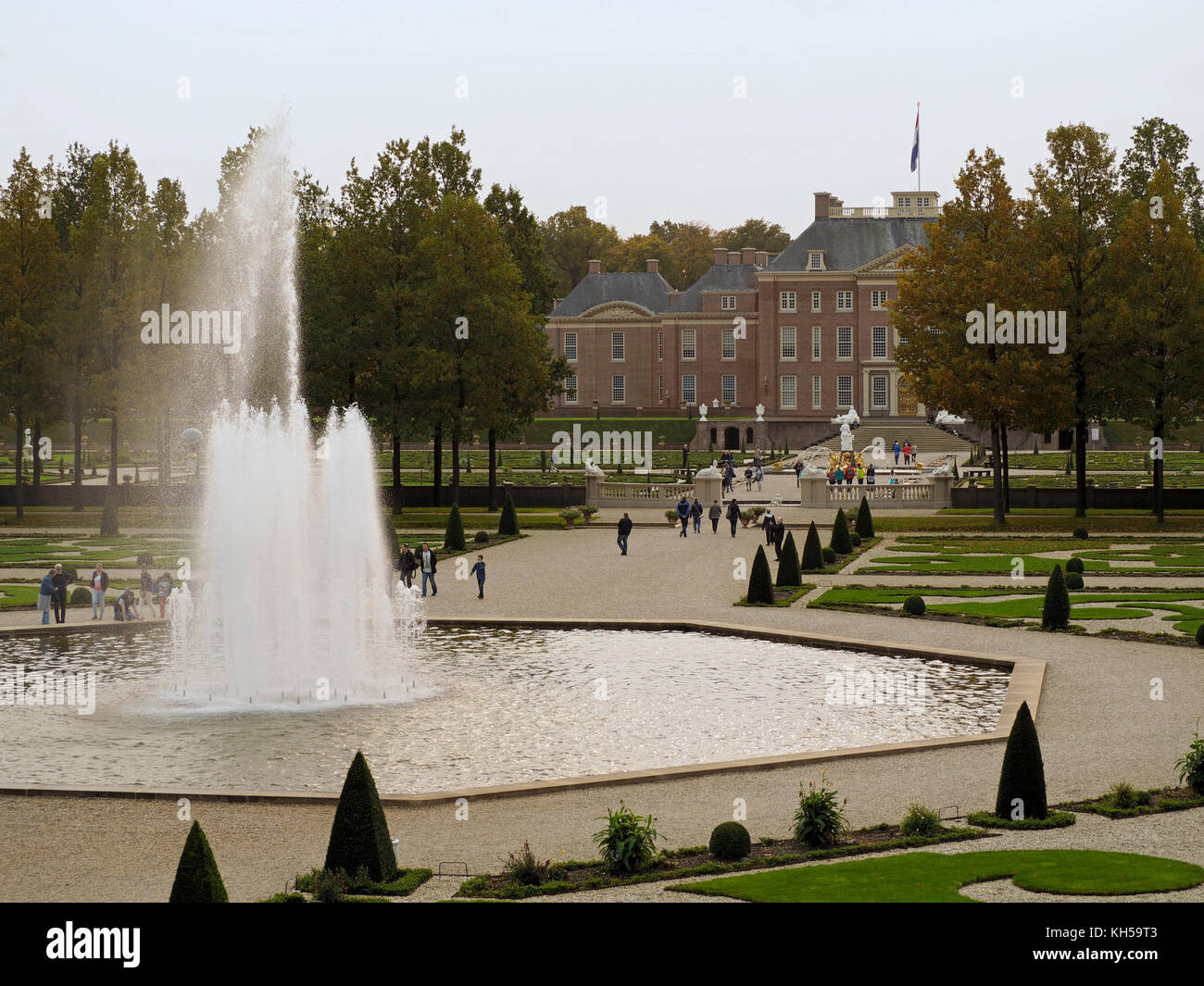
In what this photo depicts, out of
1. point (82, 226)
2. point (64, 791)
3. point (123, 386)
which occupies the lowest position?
point (64, 791)

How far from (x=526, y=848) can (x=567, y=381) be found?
116988mm

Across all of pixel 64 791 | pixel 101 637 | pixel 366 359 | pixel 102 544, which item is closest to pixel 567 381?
pixel 366 359

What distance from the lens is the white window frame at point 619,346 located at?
409 ft

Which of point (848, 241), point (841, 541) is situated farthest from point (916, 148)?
point (841, 541)

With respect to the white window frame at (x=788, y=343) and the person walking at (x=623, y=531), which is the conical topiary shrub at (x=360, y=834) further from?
the white window frame at (x=788, y=343)

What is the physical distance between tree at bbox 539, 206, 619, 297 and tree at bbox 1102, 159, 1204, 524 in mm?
96351

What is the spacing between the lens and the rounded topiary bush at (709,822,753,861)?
46.3ft

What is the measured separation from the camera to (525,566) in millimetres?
40125

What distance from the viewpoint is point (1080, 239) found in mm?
52375

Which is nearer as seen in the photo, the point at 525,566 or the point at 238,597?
the point at 238,597

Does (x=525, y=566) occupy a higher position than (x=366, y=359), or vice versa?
(x=366, y=359)

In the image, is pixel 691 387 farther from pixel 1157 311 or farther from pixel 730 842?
pixel 730 842

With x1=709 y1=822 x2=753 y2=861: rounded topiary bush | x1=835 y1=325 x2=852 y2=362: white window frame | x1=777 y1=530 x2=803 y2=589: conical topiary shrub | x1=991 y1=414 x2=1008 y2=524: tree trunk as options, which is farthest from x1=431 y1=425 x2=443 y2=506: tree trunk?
x1=835 y1=325 x2=852 y2=362: white window frame

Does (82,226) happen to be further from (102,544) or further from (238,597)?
(238,597)
